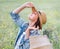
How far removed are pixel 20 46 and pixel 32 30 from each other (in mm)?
137

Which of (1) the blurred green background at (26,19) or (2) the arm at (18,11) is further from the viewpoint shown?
(1) the blurred green background at (26,19)

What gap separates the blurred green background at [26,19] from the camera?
1798 mm

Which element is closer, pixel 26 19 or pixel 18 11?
pixel 18 11

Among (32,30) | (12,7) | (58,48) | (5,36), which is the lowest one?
(58,48)

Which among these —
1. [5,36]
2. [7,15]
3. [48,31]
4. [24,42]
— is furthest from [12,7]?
[24,42]

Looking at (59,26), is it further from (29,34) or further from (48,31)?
(29,34)

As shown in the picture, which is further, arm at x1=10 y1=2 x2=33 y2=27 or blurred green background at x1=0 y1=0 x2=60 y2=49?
blurred green background at x1=0 y1=0 x2=60 y2=49

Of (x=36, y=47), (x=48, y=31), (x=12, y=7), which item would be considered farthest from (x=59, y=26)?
(x=36, y=47)

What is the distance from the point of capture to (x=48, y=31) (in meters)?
1.80

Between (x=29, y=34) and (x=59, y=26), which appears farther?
(x=59, y=26)

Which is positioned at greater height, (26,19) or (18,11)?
(18,11)

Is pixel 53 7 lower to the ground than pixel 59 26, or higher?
higher

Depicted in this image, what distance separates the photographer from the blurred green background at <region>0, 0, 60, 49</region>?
1.80 meters

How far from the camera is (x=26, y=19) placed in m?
1.79
